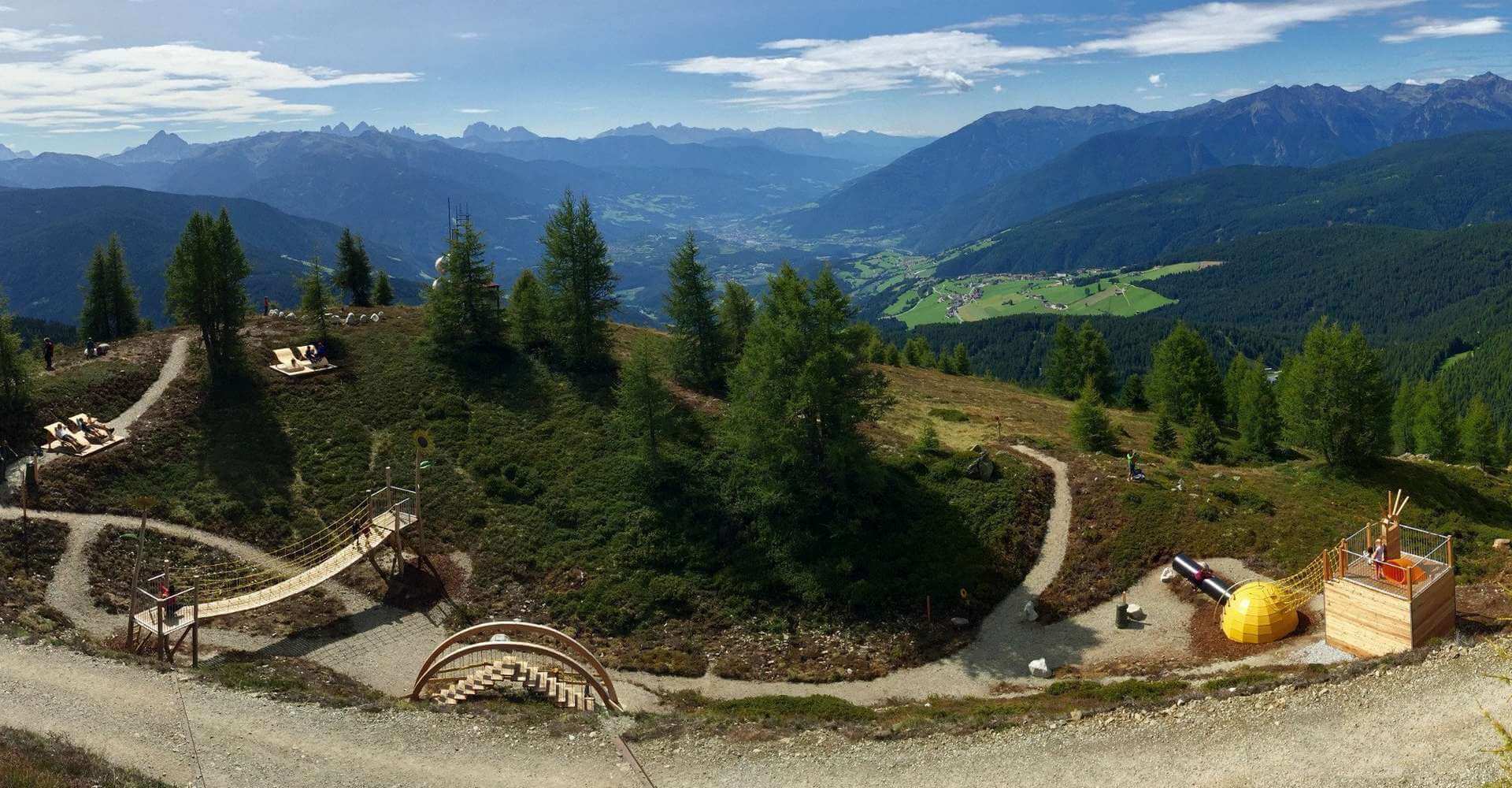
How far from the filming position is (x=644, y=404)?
43.2 metres

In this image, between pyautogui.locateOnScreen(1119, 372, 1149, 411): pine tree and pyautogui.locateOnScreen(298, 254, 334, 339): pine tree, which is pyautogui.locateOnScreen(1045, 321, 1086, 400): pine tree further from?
pyautogui.locateOnScreen(298, 254, 334, 339): pine tree

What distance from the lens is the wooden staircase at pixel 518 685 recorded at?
24578mm

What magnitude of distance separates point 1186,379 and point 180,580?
8049cm

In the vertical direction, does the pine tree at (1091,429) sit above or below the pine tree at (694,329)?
below

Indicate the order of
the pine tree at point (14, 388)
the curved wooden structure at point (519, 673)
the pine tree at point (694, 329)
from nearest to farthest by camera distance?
1. the curved wooden structure at point (519, 673)
2. the pine tree at point (14, 388)
3. the pine tree at point (694, 329)

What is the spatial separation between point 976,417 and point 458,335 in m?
39.8

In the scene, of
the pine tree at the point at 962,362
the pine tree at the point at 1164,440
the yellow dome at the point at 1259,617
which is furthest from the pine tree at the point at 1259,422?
the pine tree at the point at 962,362

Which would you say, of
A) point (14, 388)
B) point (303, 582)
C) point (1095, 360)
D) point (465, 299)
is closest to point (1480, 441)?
point (1095, 360)

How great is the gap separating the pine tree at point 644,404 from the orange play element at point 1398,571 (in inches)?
1227

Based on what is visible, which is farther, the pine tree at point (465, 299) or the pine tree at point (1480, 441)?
the pine tree at point (1480, 441)

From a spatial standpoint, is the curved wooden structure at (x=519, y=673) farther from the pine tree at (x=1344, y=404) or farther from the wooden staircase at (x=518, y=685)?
the pine tree at (x=1344, y=404)

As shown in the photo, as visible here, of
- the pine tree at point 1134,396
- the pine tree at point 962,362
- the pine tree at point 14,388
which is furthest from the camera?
the pine tree at point 962,362

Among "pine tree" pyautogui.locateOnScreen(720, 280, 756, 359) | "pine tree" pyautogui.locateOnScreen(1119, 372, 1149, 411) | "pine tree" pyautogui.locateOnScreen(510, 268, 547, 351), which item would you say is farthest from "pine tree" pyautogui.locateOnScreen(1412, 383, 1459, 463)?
"pine tree" pyautogui.locateOnScreen(510, 268, 547, 351)

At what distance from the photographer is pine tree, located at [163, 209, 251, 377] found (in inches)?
2040
